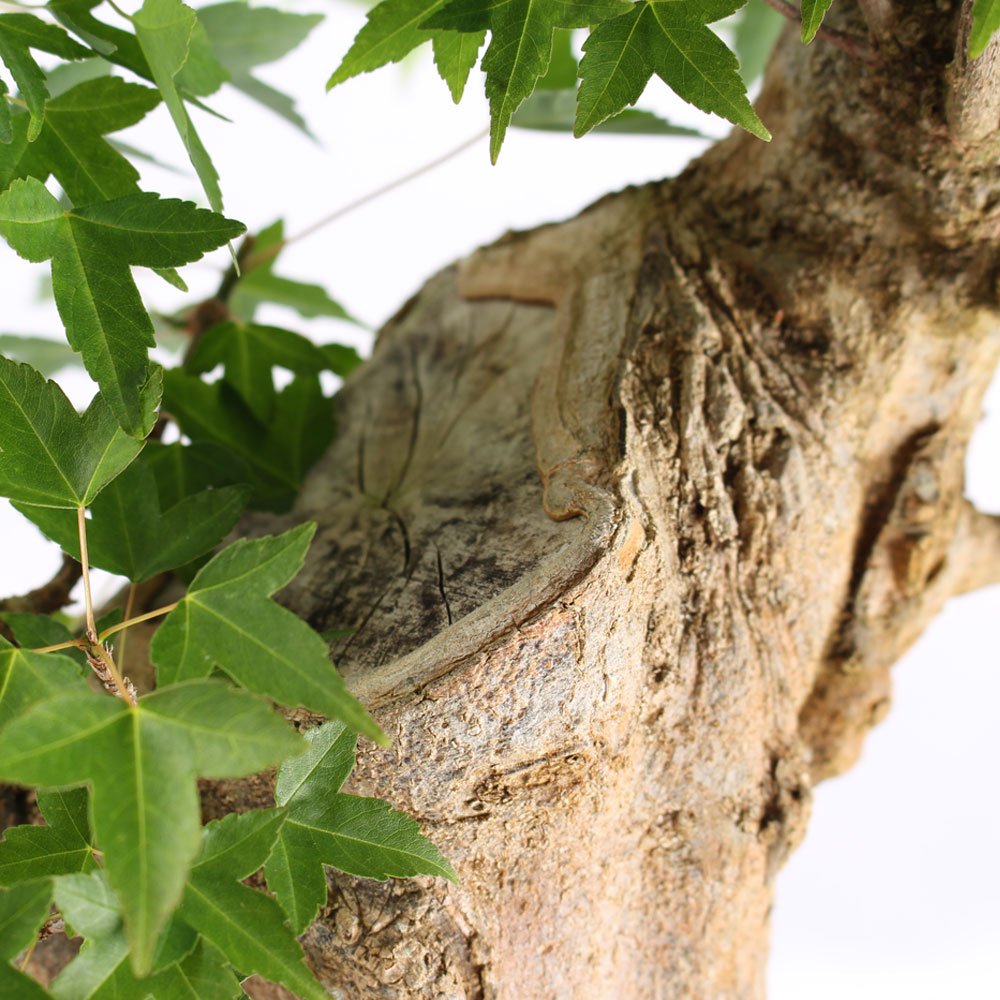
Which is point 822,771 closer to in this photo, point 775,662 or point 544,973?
point 775,662

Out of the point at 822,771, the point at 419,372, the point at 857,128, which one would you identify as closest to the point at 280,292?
the point at 419,372

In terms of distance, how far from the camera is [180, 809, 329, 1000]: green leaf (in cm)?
56

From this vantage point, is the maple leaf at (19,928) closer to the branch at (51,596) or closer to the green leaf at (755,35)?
the branch at (51,596)

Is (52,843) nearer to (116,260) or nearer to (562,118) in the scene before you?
(116,260)

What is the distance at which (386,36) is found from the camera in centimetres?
67

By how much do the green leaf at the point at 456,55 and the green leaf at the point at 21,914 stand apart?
52 cm

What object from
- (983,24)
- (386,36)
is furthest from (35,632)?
(983,24)

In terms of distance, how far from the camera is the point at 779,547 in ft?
2.78

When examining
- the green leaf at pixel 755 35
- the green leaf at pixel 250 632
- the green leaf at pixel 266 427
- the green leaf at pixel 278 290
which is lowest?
the green leaf at pixel 250 632

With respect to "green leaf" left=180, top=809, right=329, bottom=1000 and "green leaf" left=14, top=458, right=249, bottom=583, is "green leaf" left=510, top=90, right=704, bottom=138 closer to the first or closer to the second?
"green leaf" left=14, top=458, right=249, bottom=583

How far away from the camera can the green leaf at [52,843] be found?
24.1 inches

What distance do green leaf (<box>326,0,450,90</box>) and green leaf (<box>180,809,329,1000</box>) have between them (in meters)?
0.48

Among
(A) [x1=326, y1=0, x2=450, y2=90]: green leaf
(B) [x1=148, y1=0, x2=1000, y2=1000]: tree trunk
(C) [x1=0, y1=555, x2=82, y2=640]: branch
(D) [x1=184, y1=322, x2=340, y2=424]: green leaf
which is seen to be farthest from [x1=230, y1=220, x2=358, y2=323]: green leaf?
(A) [x1=326, y1=0, x2=450, y2=90]: green leaf

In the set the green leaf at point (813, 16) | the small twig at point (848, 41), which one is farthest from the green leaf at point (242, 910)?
the small twig at point (848, 41)
